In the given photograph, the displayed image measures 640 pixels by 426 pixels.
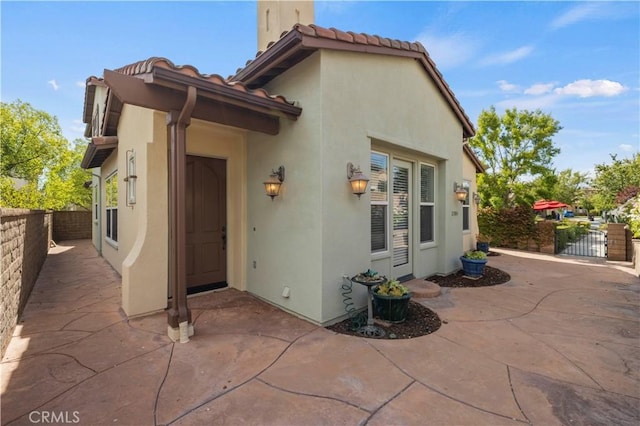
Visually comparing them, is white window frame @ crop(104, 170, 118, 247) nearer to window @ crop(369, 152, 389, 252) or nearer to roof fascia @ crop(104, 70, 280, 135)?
roof fascia @ crop(104, 70, 280, 135)

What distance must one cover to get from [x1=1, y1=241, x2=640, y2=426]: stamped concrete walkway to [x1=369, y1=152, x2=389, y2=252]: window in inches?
62.2

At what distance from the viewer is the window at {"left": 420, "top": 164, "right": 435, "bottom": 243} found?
6.48 metres

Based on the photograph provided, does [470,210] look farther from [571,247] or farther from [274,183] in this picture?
[274,183]

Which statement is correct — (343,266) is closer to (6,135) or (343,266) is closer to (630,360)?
(630,360)

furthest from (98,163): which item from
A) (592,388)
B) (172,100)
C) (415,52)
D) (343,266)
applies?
(592,388)

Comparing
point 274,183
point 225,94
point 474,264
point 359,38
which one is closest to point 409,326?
point 274,183

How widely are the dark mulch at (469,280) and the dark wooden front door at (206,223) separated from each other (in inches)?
188

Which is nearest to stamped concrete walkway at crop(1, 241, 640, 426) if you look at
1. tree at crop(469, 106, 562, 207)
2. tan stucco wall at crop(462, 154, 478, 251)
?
tan stucco wall at crop(462, 154, 478, 251)

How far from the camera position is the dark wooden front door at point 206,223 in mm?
5258

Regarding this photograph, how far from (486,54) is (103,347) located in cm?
1140

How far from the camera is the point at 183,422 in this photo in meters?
2.05

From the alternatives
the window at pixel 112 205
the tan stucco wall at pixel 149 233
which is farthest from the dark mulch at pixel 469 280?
the window at pixel 112 205

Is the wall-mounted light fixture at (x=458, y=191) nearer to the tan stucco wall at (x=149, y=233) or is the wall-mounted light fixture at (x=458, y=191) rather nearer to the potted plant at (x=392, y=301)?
the potted plant at (x=392, y=301)

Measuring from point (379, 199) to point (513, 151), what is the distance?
15779mm
